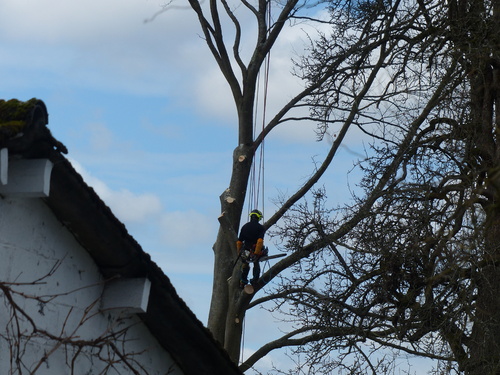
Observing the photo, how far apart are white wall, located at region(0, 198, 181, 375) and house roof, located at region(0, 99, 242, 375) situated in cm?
13

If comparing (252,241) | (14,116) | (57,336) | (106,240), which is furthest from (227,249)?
(14,116)

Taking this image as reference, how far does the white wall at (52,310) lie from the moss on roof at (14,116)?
54cm

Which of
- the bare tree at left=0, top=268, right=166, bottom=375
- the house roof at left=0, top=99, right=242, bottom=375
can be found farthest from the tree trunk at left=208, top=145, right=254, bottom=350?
the bare tree at left=0, top=268, right=166, bottom=375

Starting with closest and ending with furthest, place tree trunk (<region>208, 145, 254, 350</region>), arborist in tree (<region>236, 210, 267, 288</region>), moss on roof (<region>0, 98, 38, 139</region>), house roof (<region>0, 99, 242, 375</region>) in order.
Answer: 1. moss on roof (<region>0, 98, 38, 139</region>)
2. house roof (<region>0, 99, 242, 375</region>)
3. arborist in tree (<region>236, 210, 267, 288</region>)
4. tree trunk (<region>208, 145, 254, 350</region>)

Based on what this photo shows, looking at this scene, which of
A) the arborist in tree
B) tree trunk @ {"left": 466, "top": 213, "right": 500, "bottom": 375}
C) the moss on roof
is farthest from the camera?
the arborist in tree

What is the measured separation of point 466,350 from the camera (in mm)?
13148

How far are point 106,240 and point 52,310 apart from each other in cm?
61

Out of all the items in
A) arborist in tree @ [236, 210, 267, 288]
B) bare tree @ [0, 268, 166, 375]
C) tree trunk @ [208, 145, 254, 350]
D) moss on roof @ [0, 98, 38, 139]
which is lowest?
bare tree @ [0, 268, 166, 375]

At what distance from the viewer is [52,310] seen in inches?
249

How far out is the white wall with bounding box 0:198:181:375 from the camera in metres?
5.93

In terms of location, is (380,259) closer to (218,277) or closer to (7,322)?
(218,277)

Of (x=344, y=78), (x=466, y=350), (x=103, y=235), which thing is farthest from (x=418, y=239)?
(x=103, y=235)

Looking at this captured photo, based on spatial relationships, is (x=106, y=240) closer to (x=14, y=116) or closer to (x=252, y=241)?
(x=14, y=116)

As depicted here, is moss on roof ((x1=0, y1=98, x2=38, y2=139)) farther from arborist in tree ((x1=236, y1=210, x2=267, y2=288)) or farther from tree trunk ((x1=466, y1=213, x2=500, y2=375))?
arborist in tree ((x1=236, y1=210, x2=267, y2=288))
